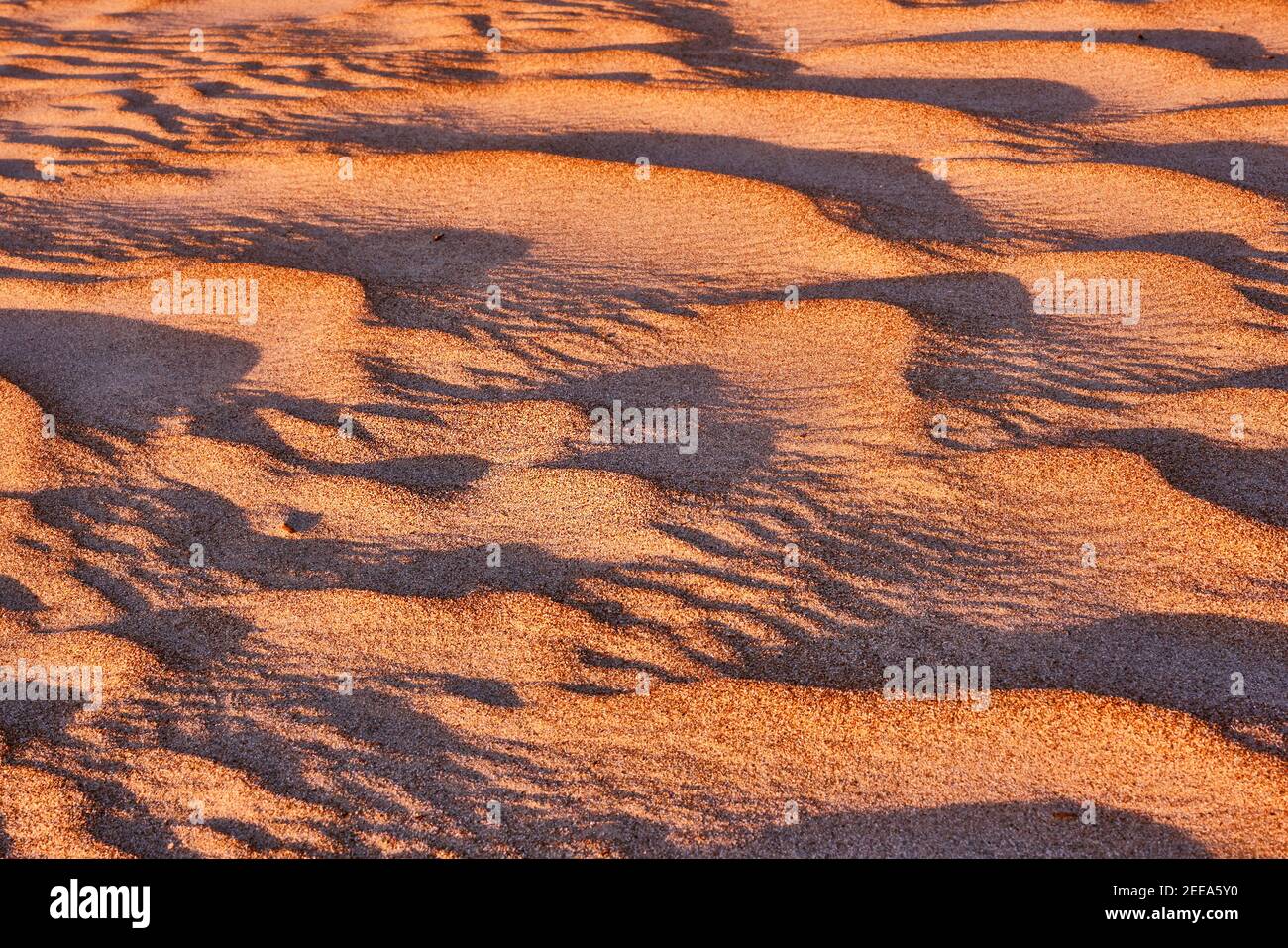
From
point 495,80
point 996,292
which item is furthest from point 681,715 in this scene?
point 495,80

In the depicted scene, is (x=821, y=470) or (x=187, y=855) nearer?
(x=187, y=855)

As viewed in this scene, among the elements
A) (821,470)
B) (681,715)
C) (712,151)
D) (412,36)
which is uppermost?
(412,36)

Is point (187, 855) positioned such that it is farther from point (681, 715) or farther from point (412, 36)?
point (412, 36)

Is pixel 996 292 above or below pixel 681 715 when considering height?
above
